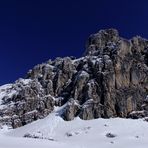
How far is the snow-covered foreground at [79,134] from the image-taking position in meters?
89.6

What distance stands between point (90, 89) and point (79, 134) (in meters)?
26.5

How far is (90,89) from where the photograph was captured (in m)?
128

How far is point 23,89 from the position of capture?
455ft

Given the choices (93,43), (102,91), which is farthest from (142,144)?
(93,43)

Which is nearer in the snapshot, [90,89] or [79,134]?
[79,134]

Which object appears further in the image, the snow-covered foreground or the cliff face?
the cliff face

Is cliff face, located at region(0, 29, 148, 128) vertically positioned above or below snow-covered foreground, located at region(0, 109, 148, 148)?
above

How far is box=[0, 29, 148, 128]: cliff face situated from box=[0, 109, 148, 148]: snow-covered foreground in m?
5.12

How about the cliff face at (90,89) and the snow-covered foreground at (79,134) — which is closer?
the snow-covered foreground at (79,134)

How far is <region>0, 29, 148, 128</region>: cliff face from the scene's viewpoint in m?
121

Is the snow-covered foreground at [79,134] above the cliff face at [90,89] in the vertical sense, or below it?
below

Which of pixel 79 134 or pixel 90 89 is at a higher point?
pixel 90 89

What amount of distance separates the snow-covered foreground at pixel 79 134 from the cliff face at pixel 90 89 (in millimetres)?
5117

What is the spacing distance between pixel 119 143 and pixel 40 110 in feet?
138
